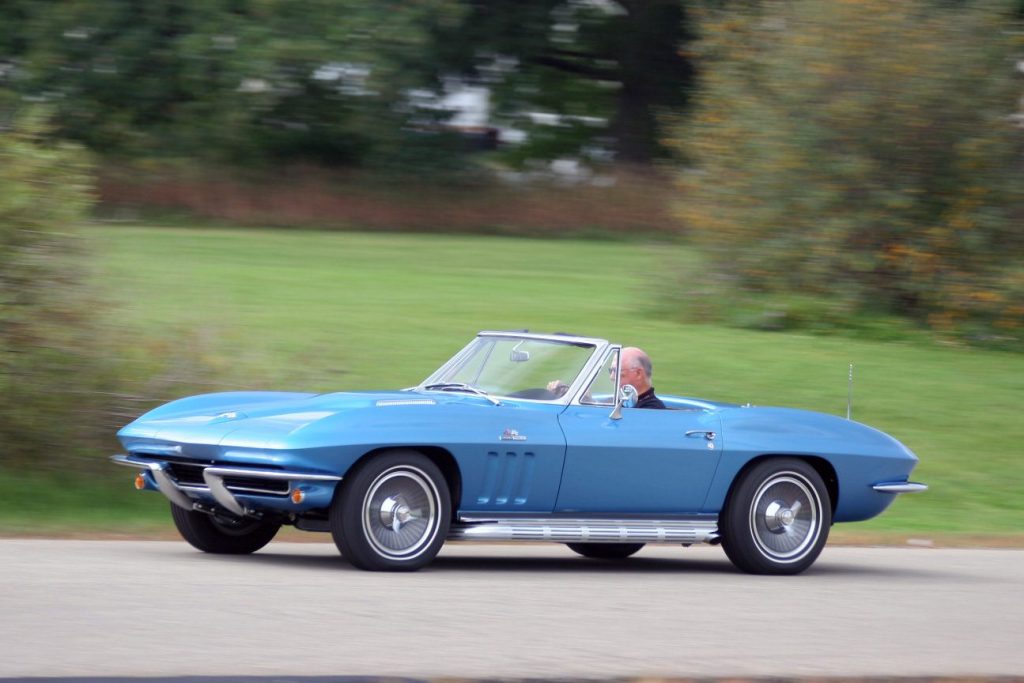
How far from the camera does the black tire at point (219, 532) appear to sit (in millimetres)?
9383

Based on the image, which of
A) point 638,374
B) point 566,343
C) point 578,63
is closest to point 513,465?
point 566,343

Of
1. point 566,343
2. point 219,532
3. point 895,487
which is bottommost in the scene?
point 219,532

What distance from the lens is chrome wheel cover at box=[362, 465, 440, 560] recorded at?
27.8ft

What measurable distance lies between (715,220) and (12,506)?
13090mm

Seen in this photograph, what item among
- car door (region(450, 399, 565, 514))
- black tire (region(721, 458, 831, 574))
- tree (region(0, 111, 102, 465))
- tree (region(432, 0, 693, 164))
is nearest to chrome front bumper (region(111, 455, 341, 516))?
car door (region(450, 399, 565, 514))

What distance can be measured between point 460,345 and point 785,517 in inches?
365

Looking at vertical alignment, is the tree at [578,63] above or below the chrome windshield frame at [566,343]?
above

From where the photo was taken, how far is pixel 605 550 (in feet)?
35.2

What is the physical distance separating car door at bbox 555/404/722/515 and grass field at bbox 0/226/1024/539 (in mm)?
3618

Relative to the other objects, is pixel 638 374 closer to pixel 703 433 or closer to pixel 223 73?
pixel 703 433

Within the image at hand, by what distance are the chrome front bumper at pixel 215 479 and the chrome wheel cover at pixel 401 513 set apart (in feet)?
1.07

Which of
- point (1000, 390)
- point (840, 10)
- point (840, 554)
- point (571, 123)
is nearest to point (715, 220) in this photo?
point (840, 10)

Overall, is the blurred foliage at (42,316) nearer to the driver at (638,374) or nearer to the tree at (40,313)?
the tree at (40,313)

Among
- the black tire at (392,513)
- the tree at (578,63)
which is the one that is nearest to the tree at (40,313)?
the black tire at (392,513)
